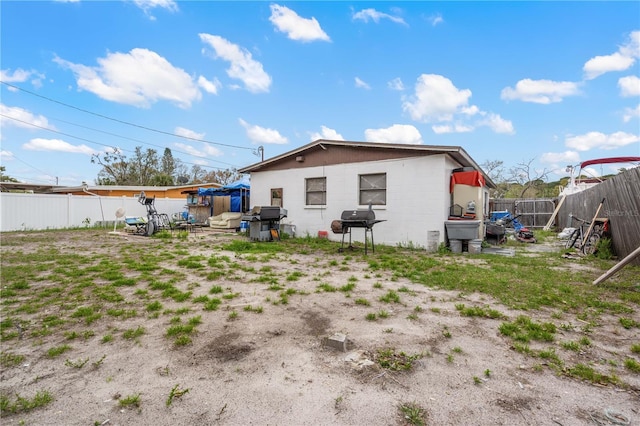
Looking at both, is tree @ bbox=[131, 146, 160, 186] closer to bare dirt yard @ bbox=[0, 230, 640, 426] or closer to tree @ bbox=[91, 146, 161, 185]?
tree @ bbox=[91, 146, 161, 185]

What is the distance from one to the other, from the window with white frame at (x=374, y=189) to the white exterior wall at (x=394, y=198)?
16cm

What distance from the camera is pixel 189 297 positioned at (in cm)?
375

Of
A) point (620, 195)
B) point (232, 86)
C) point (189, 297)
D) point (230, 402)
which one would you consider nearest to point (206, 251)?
point (189, 297)

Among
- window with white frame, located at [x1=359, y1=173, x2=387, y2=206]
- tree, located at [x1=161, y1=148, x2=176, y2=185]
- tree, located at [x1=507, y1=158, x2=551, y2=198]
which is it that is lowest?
window with white frame, located at [x1=359, y1=173, x2=387, y2=206]

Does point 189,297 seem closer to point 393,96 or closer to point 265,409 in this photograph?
point 265,409

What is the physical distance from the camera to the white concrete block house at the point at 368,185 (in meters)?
8.16

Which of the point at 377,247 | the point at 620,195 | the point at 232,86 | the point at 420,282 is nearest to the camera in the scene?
the point at 420,282

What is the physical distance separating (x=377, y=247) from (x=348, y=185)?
8.11ft

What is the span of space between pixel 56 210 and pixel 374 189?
14910mm

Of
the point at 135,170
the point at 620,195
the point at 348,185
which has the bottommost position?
the point at 620,195

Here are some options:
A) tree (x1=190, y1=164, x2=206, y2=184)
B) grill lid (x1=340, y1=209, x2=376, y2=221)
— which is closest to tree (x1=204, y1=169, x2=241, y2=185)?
tree (x1=190, y1=164, x2=206, y2=184)

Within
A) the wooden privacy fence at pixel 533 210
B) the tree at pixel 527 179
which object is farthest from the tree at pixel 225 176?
the tree at pixel 527 179

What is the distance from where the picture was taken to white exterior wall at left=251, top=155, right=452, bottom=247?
319 inches

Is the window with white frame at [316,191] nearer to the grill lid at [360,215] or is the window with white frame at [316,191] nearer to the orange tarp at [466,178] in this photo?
the grill lid at [360,215]
